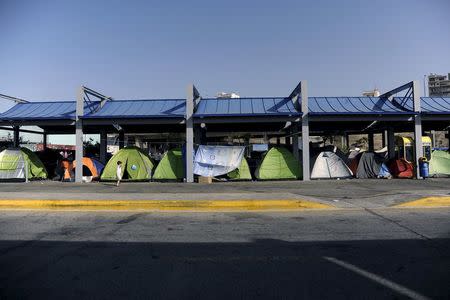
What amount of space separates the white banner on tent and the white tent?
449 cm

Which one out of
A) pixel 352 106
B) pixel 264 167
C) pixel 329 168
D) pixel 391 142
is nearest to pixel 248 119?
pixel 264 167

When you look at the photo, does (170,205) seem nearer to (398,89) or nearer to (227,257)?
(227,257)

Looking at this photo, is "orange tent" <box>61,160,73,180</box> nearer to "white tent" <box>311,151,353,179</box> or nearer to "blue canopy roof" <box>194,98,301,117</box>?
"blue canopy roof" <box>194,98,301,117</box>

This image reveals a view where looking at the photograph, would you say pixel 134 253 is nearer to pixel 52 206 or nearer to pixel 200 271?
pixel 200 271

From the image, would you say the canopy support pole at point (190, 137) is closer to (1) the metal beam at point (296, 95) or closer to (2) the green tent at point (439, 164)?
(1) the metal beam at point (296, 95)

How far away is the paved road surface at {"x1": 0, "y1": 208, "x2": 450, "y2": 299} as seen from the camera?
4.76 m

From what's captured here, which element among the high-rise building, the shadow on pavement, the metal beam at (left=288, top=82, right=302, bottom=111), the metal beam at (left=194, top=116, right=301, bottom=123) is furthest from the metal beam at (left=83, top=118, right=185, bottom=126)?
the high-rise building

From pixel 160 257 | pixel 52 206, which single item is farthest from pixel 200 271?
pixel 52 206

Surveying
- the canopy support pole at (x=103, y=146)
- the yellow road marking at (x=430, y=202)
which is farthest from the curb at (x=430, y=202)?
the canopy support pole at (x=103, y=146)

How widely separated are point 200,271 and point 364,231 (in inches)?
164

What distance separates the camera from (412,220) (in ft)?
30.7

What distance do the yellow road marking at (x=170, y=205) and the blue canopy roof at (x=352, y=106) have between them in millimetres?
11235

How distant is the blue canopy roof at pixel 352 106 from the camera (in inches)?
872

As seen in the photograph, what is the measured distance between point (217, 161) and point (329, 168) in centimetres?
647
